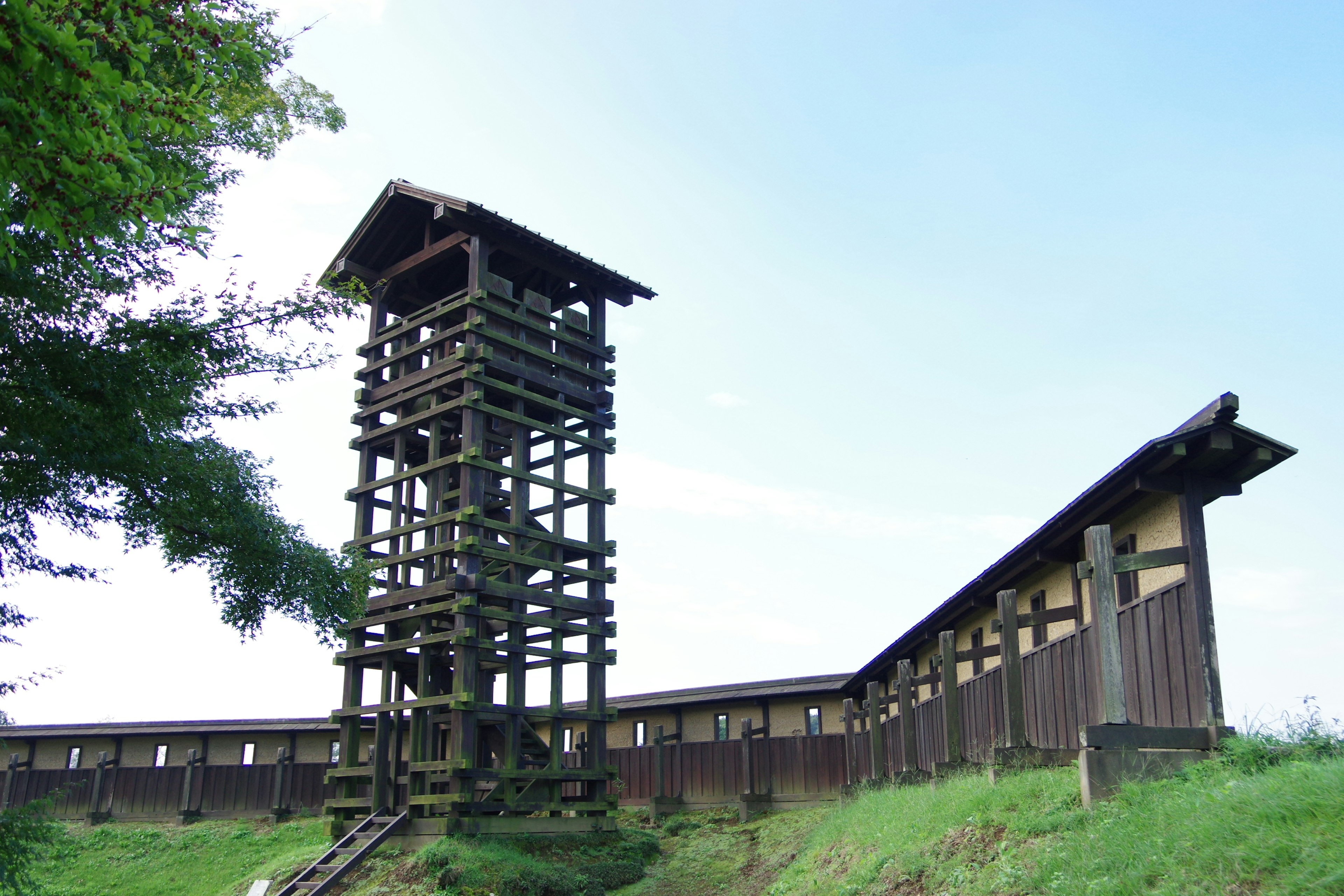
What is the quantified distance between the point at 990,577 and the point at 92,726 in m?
29.2

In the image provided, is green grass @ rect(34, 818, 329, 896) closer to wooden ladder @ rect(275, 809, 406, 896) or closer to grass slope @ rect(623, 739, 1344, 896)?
wooden ladder @ rect(275, 809, 406, 896)

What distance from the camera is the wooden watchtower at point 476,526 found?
2012 cm

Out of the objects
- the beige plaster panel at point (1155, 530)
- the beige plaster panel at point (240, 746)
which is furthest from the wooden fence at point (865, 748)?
the beige plaster panel at point (240, 746)

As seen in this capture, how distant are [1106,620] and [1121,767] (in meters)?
1.34

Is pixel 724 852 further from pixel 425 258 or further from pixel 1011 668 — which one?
pixel 425 258

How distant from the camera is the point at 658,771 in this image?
2852 centimetres

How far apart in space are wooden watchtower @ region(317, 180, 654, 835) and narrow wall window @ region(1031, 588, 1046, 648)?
879cm

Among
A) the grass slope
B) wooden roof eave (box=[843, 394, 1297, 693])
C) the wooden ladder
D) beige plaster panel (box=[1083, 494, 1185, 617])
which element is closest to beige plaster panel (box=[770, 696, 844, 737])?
wooden roof eave (box=[843, 394, 1297, 693])

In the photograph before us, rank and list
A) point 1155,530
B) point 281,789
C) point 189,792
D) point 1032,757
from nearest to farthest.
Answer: point 1032,757
point 1155,530
point 281,789
point 189,792

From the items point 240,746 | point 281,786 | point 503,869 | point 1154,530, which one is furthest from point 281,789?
point 1154,530

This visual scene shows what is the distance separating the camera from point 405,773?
→ 70.8 ft

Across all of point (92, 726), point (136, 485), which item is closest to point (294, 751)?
point (92, 726)

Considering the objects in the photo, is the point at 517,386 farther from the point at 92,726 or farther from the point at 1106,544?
the point at 92,726

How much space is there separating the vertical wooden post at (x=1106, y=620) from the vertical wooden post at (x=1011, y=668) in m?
1.77
